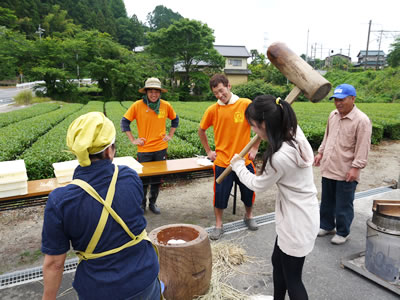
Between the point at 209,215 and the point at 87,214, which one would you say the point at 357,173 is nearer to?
the point at 209,215

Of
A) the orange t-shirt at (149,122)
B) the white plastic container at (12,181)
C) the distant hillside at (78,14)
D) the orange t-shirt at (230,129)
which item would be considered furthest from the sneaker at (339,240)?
the distant hillside at (78,14)

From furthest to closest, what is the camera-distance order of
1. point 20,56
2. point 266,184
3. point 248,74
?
point 248,74
point 20,56
point 266,184

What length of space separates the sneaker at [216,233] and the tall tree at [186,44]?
31.0 m

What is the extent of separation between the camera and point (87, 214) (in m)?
1.36

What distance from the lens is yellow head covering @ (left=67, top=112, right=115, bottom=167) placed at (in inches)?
52.3

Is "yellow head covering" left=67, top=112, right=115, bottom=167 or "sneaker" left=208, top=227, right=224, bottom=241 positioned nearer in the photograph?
"yellow head covering" left=67, top=112, right=115, bottom=167

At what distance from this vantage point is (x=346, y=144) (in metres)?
3.44

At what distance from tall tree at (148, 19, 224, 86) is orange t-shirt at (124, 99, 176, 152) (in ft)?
97.6

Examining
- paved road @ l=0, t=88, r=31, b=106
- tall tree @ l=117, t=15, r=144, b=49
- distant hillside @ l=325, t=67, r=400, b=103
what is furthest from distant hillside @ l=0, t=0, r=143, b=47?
distant hillside @ l=325, t=67, r=400, b=103

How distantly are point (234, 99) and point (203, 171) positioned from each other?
1.52 m

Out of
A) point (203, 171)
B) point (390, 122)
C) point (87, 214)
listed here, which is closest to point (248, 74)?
point (390, 122)

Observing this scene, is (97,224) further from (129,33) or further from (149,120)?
(129,33)

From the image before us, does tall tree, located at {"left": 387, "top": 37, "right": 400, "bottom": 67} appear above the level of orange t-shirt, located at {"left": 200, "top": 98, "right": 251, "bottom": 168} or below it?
above

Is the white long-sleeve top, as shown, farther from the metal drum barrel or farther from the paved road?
the paved road
